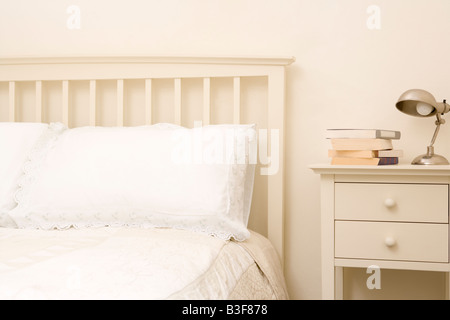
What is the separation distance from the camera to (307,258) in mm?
1665

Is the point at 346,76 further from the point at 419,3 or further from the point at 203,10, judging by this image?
the point at 203,10

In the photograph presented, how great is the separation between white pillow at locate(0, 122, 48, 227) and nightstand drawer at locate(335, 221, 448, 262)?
3.04ft

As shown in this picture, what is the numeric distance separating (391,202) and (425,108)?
37 cm

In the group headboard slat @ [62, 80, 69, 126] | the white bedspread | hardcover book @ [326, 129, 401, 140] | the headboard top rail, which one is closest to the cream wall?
the headboard top rail

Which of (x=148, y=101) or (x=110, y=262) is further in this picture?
(x=148, y=101)

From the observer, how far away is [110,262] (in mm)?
878

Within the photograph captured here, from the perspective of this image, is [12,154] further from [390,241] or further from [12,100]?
[390,241]

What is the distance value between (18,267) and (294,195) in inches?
40.7

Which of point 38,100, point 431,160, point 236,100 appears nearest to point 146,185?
point 236,100

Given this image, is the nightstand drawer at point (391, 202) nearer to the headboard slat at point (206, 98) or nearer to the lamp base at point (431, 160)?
the lamp base at point (431, 160)

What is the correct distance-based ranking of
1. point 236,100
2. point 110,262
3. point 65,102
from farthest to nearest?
point 65,102, point 236,100, point 110,262

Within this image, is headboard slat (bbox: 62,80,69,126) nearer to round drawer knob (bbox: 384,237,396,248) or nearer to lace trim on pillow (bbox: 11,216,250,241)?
lace trim on pillow (bbox: 11,216,250,241)

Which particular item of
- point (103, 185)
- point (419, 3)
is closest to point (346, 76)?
point (419, 3)

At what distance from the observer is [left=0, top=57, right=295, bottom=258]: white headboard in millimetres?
1590
